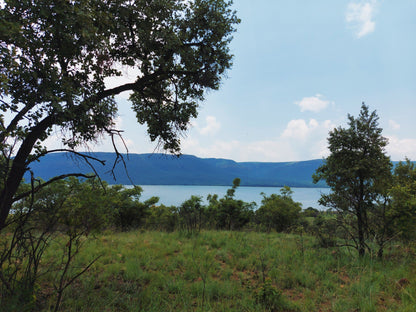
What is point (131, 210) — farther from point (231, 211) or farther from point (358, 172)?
point (358, 172)

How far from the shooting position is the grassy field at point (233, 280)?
4.36m

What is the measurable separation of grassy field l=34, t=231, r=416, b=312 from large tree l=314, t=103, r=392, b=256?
160 cm

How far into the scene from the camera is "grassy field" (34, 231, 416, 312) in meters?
4.36

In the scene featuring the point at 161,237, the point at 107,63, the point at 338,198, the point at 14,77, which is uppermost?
the point at 107,63

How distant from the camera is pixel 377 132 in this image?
770 cm

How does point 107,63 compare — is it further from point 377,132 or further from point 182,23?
point 377,132

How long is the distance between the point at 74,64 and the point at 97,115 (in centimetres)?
132

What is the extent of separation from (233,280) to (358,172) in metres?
5.89

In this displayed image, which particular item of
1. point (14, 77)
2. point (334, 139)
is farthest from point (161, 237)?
point (334, 139)

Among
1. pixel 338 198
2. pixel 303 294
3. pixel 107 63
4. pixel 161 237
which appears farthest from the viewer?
pixel 161 237

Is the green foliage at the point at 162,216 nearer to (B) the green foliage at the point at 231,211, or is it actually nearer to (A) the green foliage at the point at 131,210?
(A) the green foliage at the point at 131,210

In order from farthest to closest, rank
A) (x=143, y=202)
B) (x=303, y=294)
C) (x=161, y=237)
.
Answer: (x=143, y=202), (x=161, y=237), (x=303, y=294)

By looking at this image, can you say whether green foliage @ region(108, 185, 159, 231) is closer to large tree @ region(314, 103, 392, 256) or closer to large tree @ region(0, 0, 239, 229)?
large tree @ region(0, 0, 239, 229)

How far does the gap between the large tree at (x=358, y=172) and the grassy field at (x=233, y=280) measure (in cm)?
160
